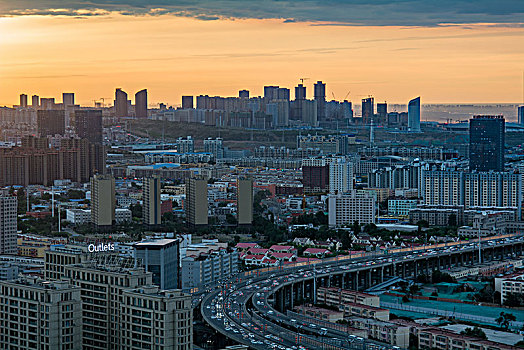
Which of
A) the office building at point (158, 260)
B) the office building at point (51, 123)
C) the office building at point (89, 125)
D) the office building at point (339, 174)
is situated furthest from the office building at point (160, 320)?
the office building at point (51, 123)

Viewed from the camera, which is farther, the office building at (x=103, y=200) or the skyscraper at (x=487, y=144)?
the skyscraper at (x=487, y=144)

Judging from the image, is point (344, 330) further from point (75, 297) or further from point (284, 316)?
point (75, 297)

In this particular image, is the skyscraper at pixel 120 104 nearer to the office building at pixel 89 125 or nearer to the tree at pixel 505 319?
the office building at pixel 89 125

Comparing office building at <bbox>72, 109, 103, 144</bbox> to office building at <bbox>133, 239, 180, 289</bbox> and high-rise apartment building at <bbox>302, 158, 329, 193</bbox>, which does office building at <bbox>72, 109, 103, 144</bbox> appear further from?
office building at <bbox>133, 239, 180, 289</bbox>

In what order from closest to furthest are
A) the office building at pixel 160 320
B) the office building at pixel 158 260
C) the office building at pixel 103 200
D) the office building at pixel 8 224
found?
the office building at pixel 160 320 < the office building at pixel 158 260 < the office building at pixel 8 224 < the office building at pixel 103 200

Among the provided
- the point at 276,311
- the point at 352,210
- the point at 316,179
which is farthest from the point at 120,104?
the point at 276,311

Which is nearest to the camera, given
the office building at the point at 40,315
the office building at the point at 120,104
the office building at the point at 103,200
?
the office building at the point at 40,315

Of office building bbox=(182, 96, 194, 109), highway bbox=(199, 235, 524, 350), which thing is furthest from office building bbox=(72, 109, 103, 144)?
highway bbox=(199, 235, 524, 350)

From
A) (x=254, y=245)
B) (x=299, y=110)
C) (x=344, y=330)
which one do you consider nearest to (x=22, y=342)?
(x=344, y=330)
